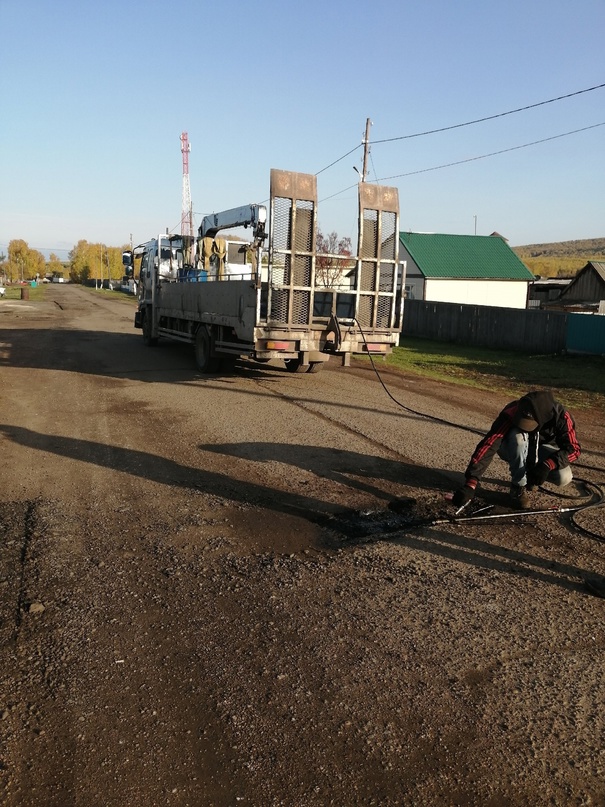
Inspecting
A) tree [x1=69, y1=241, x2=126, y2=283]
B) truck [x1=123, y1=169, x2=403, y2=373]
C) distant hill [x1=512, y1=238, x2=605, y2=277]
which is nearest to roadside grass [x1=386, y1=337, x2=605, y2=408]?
truck [x1=123, y1=169, x2=403, y2=373]

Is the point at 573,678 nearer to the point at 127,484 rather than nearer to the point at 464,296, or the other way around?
the point at 127,484

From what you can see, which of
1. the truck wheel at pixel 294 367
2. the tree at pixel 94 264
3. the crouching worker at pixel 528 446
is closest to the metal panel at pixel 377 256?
the truck wheel at pixel 294 367

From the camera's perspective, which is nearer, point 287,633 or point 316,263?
point 287,633

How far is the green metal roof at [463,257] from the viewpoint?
4275 centimetres

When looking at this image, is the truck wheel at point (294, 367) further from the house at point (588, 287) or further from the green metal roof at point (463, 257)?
the house at point (588, 287)

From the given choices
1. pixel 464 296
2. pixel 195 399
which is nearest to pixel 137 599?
pixel 195 399

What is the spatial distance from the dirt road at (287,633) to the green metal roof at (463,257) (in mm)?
36381

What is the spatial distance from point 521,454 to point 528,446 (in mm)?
113

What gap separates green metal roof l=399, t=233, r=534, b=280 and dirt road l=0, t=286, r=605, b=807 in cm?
3638

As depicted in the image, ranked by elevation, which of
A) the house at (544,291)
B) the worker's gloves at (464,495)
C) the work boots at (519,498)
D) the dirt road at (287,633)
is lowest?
the dirt road at (287,633)

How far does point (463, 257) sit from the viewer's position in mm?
44344

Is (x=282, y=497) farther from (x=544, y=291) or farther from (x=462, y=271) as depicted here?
(x=544, y=291)

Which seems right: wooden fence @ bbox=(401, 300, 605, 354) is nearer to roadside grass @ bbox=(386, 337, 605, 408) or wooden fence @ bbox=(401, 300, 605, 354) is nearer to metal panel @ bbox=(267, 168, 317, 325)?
roadside grass @ bbox=(386, 337, 605, 408)

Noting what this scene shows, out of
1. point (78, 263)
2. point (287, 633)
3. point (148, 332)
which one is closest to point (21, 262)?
point (78, 263)
